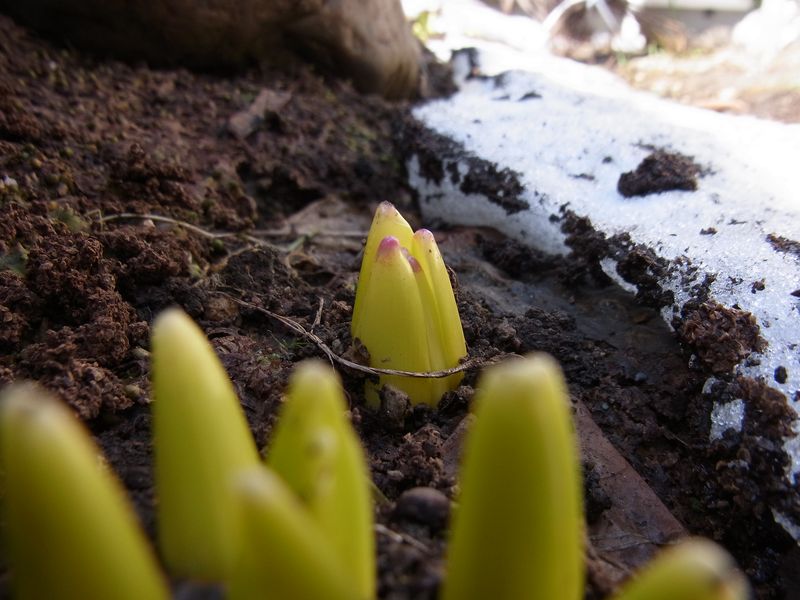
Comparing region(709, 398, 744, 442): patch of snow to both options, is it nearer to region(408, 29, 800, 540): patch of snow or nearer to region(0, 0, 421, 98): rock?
region(408, 29, 800, 540): patch of snow

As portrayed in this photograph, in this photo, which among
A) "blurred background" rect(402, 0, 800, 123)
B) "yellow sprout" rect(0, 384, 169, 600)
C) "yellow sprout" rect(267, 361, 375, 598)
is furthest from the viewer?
"blurred background" rect(402, 0, 800, 123)

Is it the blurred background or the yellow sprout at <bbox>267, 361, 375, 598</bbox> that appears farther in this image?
the blurred background

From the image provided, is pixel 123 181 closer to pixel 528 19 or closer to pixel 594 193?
pixel 594 193

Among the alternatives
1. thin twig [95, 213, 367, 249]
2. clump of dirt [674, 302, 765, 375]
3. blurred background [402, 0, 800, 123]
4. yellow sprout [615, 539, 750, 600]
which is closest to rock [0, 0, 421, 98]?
thin twig [95, 213, 367, 249]

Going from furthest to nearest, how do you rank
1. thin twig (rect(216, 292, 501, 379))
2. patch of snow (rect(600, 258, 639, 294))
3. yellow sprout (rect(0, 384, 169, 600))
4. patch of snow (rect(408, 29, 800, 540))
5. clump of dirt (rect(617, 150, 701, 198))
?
clump of dirt (rect(617, 150, 701, 198))
patch of snow (rect(600, 258, 639, 294))
patch of snow (rect(408, 29, 800, 540))
thin twig (rect(216, 292, 501, 379))
yellow sprout (rect(0, 384, 169, 600))

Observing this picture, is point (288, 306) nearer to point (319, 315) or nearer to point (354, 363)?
point (319, 315)

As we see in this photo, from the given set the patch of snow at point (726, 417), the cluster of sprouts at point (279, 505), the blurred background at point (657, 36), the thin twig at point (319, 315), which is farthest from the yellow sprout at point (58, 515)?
the blurred background at point (657, 36)
